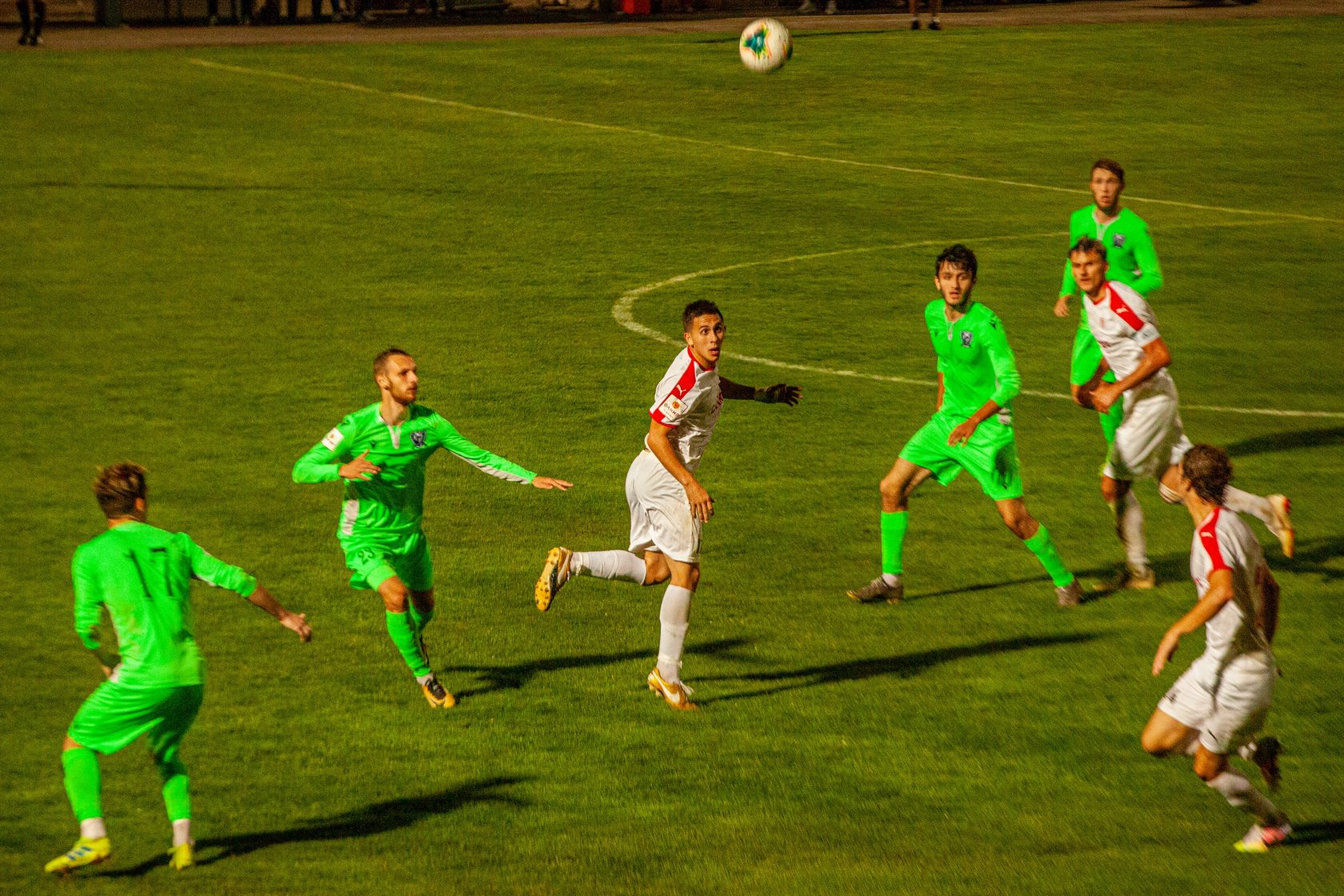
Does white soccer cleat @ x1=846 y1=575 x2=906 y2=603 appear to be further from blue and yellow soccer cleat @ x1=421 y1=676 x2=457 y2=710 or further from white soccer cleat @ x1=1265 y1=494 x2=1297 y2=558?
white soccer cleat @ x1=1265 y1=494 x2=1297 y2=558

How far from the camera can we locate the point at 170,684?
7773 mm

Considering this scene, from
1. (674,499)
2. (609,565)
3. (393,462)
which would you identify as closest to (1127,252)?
(674,499)

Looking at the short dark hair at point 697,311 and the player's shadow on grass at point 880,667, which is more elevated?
the short dark hair at point 697,311

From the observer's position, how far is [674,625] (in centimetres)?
996

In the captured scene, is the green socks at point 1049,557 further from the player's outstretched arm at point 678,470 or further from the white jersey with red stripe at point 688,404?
the player's outstretched arm at point 678,470

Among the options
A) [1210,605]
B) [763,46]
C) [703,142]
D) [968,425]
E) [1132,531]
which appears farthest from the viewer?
[763,46]

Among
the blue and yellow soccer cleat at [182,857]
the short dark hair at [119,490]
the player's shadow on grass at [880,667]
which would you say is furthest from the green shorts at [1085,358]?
the blue and yellow soccer cleat at [182,857]

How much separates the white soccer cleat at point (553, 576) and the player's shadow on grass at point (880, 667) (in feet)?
3.76

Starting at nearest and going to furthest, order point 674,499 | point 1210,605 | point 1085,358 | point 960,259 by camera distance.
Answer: point 1210,605 → point 674,499 → point 960,259 → point 1085,358

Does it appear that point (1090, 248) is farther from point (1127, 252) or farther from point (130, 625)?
point (130, 625)

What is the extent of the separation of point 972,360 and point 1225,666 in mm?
3746

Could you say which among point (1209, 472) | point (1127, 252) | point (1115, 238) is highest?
point (1115, 238)

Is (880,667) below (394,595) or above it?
below

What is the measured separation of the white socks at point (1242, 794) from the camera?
786 centimetres
